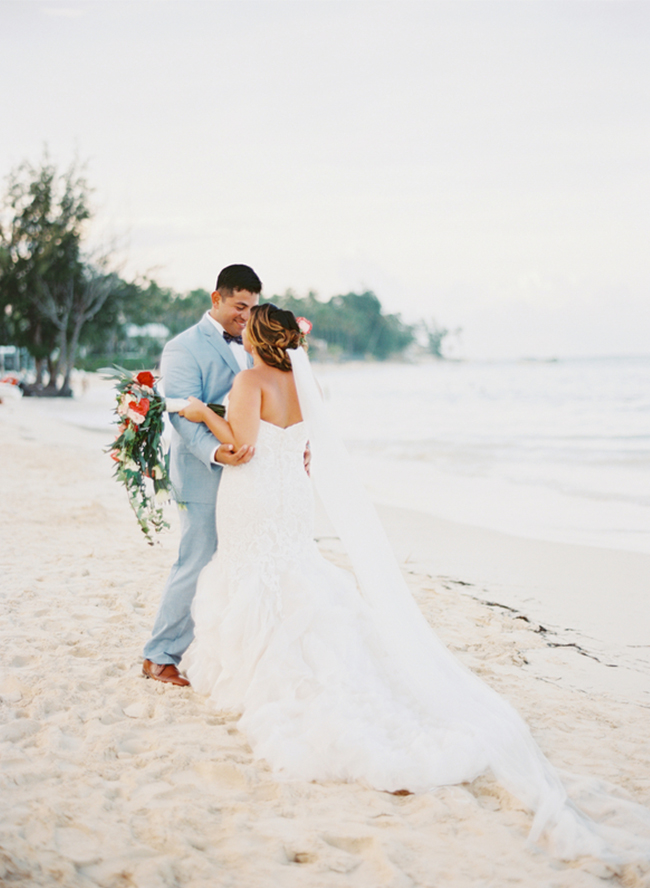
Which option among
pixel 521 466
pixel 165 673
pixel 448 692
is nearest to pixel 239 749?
pixel 165 673

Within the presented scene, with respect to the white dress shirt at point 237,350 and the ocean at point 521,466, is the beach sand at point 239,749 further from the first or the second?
the ocean at point 521,466

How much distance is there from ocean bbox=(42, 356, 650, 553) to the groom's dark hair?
550 centimetres

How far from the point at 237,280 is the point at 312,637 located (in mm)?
1845

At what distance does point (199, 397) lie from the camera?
383 cm

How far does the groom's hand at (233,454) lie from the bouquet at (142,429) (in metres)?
0.26

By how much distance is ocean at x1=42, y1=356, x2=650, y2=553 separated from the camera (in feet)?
30.7

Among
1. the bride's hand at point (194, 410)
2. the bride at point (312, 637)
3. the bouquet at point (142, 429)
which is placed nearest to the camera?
the bride at point (312, 637)

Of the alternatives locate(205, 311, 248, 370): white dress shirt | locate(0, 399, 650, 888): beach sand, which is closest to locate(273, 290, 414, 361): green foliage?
locate(0, 399, 650, 888): beach sand

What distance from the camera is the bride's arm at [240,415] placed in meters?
3.55

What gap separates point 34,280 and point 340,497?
30.8m

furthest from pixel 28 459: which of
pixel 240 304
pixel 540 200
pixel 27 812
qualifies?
pixel 540 200

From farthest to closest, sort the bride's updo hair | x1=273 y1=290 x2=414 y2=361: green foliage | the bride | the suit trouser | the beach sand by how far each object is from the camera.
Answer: x1=273 y1=290 x2=414 y2=361: green foliage, the suit trouser, the bride's updo hair, the bride, the beach sand

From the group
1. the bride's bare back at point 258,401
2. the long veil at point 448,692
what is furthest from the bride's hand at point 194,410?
the long veil at point 448,692

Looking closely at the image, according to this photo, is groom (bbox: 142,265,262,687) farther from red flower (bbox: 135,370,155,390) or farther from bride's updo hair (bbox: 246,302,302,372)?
bride's updo hair (bbox: 246,302,302,372)
